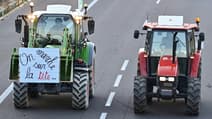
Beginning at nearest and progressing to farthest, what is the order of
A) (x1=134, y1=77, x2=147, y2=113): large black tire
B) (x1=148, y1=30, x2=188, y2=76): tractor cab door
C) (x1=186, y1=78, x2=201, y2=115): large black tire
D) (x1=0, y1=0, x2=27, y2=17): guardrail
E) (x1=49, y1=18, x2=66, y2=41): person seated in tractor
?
(x1=186, y1=78, x2=201, y2=115): large black tire, (x1=134, y1=77, x2=147, y2=113): large black tire, (x1=148, y1=30, x2=188, y2=76): tractor cab door, (x1=49, y1=18, x2=66, y2=41): person seated in tractor, (x1=0, y1=0, x2=27, y2=17): guardrail

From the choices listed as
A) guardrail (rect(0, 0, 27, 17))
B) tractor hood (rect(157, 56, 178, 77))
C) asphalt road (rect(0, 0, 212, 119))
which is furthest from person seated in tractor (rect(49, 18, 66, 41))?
guardrail (rect(0, 0, 27, 17))

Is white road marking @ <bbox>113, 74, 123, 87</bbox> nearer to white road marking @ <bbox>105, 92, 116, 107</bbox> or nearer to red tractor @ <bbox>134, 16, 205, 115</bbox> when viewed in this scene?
white road marking @ <bbox>105, 92, 116, 107</bbox>

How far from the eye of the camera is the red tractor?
68.6 ft

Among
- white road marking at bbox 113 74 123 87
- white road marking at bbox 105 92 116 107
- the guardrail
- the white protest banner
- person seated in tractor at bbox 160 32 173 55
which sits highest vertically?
the guardrail

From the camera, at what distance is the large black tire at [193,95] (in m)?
20.7

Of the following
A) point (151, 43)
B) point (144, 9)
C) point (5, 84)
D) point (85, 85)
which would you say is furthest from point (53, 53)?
point (144, 9)

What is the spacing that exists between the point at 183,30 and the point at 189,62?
916 millimetres

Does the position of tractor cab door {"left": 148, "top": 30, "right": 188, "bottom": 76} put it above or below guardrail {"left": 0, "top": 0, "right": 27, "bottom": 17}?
below

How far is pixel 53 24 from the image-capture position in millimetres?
22812

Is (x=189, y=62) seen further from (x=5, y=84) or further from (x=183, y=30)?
(x=5, y=84)

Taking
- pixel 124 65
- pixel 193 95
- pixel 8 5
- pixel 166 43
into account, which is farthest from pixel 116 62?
pixel 8 5

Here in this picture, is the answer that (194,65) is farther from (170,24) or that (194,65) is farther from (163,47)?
(170,24)

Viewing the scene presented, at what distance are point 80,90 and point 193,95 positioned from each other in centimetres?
316

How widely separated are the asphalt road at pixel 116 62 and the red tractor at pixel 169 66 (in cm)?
61
